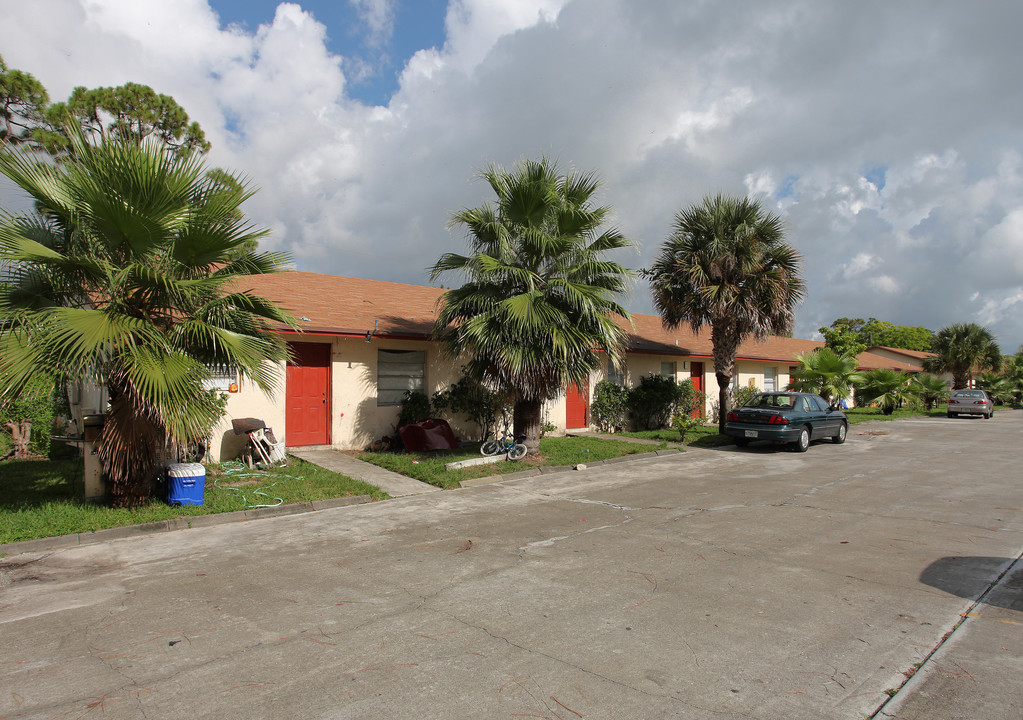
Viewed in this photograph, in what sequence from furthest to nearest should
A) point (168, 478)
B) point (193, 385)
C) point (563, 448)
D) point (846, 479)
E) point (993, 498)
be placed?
point (563, 448), point (846, 479), point (993, 498), point (168, 478), point (193, 385)

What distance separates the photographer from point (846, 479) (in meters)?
11.4

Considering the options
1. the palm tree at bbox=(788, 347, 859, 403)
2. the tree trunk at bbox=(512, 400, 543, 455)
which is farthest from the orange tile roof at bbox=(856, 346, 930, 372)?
the tree trunk at bbox=(512, 400, 543, 455)

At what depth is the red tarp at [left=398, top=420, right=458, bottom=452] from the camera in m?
13.6

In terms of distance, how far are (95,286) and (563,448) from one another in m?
10.1

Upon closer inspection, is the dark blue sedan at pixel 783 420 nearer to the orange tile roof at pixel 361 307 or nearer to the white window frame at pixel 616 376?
the orange tile roof at pixel 361 307

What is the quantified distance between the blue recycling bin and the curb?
588mm

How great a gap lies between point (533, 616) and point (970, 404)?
3420 cm

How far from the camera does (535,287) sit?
12.7 meters

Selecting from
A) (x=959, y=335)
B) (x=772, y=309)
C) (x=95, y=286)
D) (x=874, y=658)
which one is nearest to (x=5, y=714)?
(x=874, y=658)

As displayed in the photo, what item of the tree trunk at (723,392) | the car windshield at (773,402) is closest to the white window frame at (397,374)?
the car windshield at (773,402)

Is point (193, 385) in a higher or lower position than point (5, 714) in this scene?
higher

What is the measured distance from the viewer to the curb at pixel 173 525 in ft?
22.2

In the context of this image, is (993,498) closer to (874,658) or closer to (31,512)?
(874,658)

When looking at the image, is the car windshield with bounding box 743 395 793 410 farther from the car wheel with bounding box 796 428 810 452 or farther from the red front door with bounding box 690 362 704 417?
the red front door with bounding box 690 362 704 417
